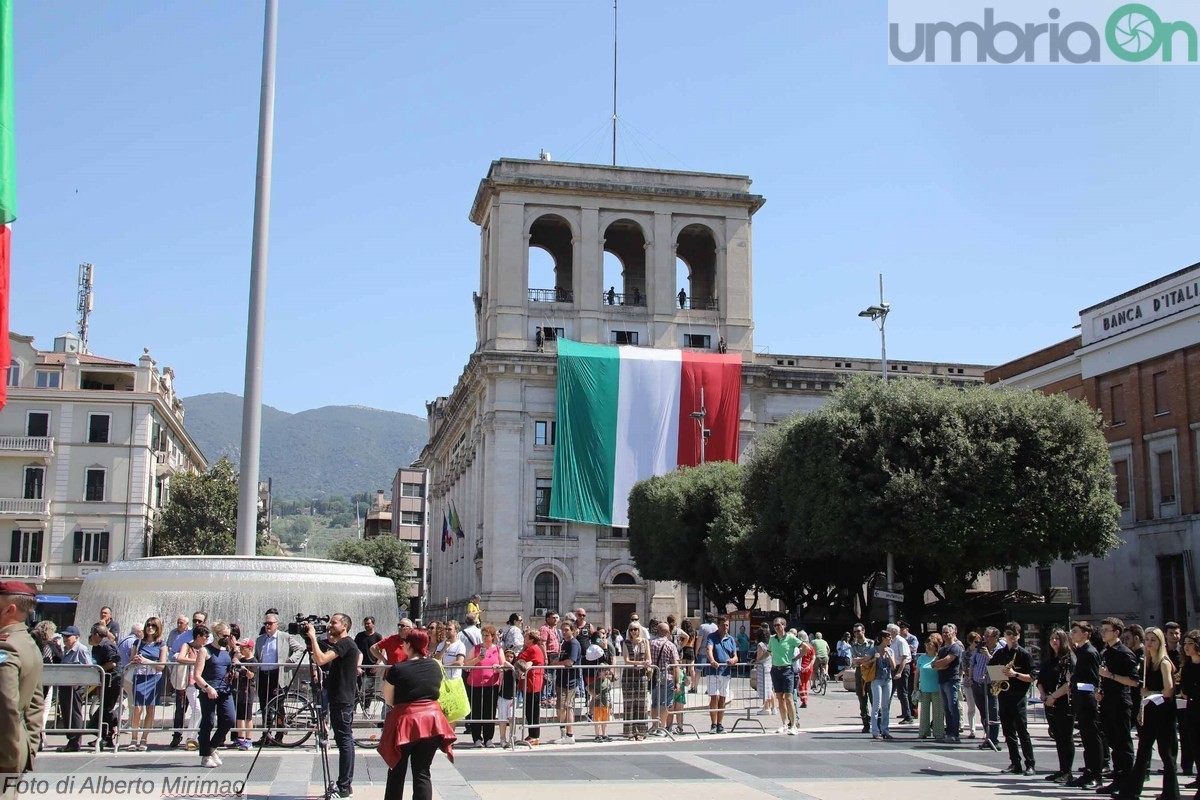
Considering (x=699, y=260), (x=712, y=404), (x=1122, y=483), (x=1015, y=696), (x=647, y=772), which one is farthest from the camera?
(x=699, y=260)

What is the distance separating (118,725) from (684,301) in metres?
58.3

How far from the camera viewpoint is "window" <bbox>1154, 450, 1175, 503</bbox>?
43.7 meters

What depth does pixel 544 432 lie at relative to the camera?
66.8 metres

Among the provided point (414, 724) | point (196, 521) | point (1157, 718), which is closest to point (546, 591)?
point (196, 521)

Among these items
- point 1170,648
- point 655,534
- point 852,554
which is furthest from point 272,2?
point 655,534

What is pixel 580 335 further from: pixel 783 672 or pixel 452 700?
pixel 452 700

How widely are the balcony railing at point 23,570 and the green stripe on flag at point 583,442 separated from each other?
2636cm

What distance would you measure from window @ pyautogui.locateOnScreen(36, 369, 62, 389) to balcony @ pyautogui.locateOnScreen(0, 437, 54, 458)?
3.20 m

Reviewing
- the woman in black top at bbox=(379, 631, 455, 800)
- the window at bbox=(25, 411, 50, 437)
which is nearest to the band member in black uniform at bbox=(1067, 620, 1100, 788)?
the woman in black top at bbox=(379, 631, 455, 800)

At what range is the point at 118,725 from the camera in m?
16.6

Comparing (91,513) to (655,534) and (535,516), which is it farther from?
(655,534)

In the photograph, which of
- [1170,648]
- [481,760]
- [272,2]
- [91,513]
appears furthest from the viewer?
[91,513]

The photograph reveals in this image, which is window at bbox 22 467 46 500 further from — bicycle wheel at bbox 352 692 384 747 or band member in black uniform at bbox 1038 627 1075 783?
band member in black uniform at bbox 1038 627 1075 783

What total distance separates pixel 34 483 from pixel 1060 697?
6022 centimetres
